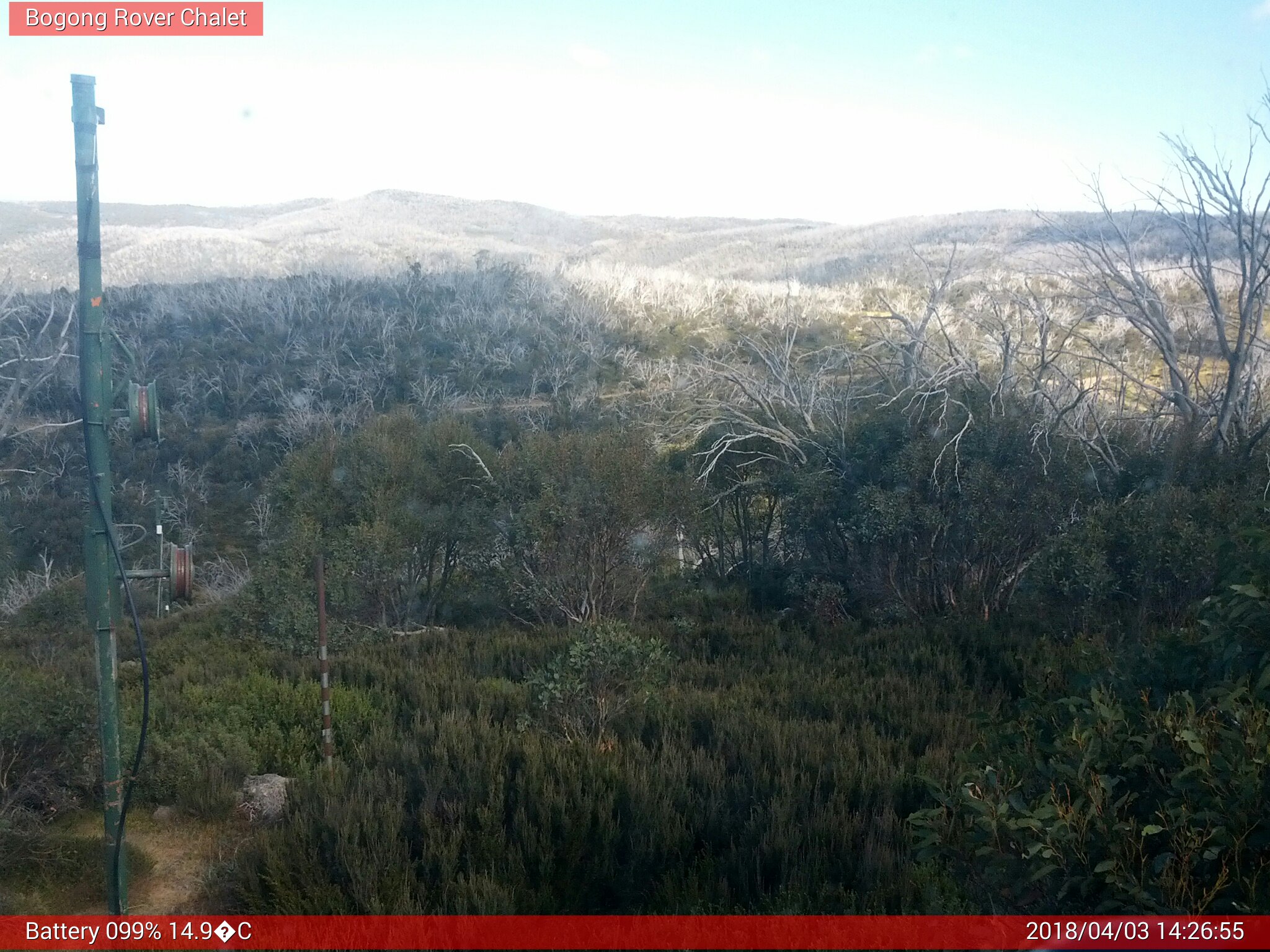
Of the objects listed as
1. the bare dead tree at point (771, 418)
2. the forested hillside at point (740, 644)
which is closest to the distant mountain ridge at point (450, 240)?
the bare dead tree at point (771, 418)

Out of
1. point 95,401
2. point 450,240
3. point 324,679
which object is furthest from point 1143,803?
point 450,240

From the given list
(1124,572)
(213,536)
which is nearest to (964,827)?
(1124,572)

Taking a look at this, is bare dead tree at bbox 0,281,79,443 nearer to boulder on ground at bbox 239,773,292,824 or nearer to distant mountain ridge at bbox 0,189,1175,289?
distant mountain ridge at bbox 0,189,1175,289

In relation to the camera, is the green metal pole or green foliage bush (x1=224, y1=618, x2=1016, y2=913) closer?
the green metal pole

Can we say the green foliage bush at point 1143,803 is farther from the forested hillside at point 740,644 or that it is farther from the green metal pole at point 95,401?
the green metal pole at point 95,401

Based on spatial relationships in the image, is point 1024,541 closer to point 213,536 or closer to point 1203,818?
point 1203,818

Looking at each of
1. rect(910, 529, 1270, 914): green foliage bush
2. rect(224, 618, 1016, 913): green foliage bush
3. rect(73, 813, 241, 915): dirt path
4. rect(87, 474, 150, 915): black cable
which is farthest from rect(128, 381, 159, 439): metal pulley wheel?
rect(910, 529, 1270, 914): green foliage bush

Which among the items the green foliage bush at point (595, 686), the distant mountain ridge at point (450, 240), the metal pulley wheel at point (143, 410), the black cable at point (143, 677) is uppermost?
the distant mountain ridge at point (450, 240)
